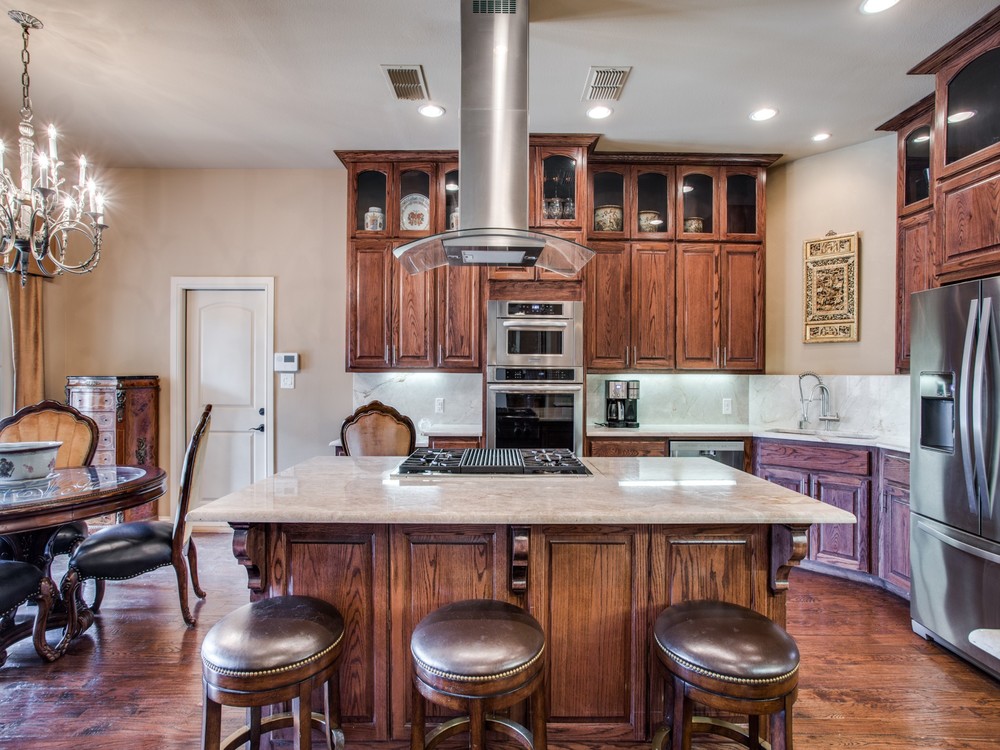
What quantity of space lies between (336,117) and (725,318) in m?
3.20

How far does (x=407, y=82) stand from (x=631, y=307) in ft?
7.25

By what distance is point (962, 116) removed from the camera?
8.42 feet

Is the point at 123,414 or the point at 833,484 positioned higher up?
the point at 123,414

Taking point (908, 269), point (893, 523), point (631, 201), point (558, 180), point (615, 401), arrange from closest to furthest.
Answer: point (893, 523) → point (908, 269) → point (558, 180) → point (631, 201) → point (615, 401)

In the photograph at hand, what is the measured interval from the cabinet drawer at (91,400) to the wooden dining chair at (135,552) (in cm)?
156

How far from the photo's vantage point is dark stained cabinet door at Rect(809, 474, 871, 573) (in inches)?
124

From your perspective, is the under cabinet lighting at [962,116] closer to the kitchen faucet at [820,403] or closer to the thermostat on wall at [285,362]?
the kitchen faucet at [820,403]

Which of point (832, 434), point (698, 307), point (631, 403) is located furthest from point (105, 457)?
point (832, 434)

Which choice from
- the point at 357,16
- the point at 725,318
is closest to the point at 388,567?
the point at 357,16

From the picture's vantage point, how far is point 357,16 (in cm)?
233

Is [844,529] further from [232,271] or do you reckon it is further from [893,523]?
[232,271]

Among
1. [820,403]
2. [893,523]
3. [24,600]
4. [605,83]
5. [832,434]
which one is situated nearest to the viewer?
[24,600]

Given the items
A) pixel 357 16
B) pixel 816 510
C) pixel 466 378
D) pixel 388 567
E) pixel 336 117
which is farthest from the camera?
pixel 466 378

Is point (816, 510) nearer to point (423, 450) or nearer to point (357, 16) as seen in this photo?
point (423, 450)
